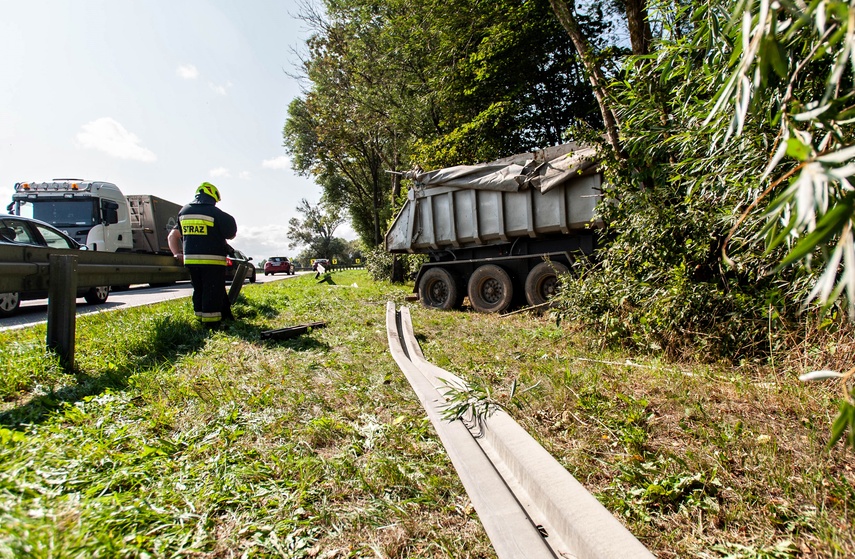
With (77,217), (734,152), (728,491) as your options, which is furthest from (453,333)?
(77,217)

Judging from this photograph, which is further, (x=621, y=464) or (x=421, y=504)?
(x=621, y=464)

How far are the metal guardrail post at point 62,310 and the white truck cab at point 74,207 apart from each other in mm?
9981

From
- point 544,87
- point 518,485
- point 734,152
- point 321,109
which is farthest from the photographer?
point 321,109

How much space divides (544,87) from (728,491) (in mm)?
14944

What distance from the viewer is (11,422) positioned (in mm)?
2461

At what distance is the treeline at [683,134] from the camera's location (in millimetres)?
881

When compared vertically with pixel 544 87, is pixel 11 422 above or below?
below

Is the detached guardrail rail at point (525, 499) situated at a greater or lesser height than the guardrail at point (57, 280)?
lesser

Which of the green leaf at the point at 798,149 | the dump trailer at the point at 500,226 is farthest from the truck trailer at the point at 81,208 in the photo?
the green leaf at the point at 798,149

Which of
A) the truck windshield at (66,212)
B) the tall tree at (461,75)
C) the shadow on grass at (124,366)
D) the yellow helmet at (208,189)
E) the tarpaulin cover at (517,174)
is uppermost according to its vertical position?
the tall tree at (461,75)

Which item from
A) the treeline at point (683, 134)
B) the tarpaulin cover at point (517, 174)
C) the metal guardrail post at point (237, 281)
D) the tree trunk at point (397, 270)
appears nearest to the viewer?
the treeline at point (683, 134)

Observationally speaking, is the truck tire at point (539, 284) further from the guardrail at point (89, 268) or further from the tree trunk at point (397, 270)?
the tree trunk at point (397, 270)

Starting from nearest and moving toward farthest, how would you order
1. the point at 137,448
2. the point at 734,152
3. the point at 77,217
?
1. the point at 137,448
2. the point at 734,152
3. the point at 77,217

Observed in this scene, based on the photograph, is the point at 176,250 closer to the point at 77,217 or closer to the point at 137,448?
the point at 137,448
